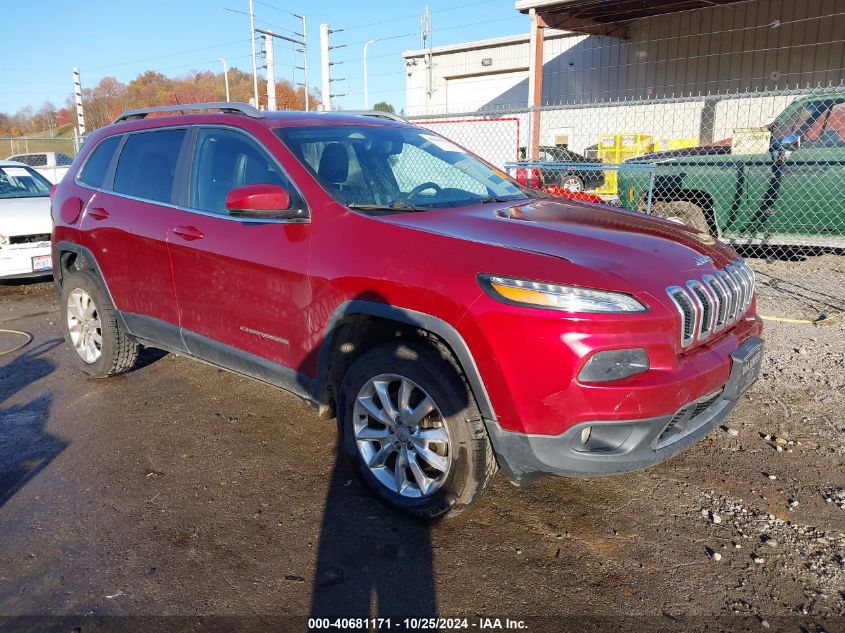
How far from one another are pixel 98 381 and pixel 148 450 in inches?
57.7

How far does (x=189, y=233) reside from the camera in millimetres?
3873

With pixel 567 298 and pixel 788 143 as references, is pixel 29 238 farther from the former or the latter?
pixel 788 143

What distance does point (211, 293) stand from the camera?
381cm

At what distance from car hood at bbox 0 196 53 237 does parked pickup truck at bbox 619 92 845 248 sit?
6899 mm

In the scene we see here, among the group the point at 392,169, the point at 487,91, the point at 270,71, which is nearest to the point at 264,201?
the point at 392,169

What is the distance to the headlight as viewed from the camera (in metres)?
2.58

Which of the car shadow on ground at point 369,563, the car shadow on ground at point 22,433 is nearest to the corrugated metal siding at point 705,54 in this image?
the car shadow on ground at point 369,563

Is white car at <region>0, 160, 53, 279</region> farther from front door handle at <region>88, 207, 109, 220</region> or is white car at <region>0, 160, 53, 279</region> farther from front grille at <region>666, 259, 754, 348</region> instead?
front grille at <region>666, 259, 754, 348</region>

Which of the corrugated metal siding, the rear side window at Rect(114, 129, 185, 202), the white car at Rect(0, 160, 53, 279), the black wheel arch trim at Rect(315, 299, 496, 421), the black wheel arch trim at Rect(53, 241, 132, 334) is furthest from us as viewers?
the corrugated metal siding

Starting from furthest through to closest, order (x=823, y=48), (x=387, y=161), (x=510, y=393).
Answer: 1. (x=823, y=48)
2. (x=387, y=161)
3. (x=510, y=393)

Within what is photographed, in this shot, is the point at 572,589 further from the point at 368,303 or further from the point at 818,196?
the point at 818,196

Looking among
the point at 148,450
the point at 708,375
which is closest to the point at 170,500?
the point at 148,450

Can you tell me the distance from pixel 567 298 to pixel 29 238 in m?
7.71

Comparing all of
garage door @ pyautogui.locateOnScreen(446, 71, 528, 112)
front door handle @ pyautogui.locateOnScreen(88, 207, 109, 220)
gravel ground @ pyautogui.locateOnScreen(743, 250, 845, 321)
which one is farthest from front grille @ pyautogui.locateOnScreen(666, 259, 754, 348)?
garage door @ pyautogui.locateOnScreen(446, 71, 528, 112)
